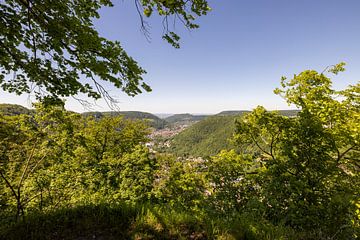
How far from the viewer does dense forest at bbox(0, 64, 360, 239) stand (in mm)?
3326

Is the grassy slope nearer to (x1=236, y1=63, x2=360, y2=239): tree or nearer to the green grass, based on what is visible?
the green grass

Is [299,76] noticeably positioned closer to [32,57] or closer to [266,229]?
[266,229]

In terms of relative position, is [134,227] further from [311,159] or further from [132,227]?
[311,159]

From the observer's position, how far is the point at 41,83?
173 inches

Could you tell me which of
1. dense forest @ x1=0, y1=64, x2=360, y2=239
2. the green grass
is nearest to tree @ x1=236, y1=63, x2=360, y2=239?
dense forest @ x1=0, y1=64, x2=360, y2=239

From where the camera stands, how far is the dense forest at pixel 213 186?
10.9 ft

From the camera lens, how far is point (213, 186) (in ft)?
18.4

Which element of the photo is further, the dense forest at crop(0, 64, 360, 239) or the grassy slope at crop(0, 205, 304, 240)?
the dense forest at crop(0, 64, 360, 239)

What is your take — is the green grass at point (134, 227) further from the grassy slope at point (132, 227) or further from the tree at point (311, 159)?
the tree at point (311, 159)

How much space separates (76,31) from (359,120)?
9.51m

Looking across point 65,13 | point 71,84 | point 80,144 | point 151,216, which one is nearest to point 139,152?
point 80,144

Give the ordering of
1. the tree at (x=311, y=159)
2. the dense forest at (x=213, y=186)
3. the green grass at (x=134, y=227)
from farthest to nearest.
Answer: the tree at (x=311, y=159) < the dense forest at (x=213, y=186) < the green grass at (x=134, y=227)

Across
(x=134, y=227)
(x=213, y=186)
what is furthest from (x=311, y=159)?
(x=134, y=227)

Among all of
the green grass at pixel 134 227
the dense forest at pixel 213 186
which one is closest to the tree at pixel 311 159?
the dense forest at pixel 213 186
